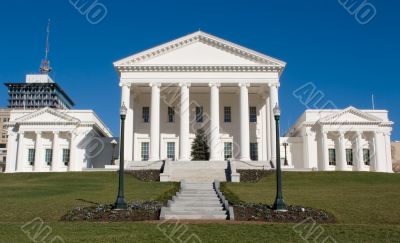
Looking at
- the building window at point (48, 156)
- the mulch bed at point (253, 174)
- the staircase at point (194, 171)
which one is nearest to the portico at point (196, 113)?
the staircase at point (194, 171)

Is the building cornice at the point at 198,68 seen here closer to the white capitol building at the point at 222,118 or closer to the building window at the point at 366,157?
the white capitol building at the point at 222,118

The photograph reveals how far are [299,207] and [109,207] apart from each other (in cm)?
925

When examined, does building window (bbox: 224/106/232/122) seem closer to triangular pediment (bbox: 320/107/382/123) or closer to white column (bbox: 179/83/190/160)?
white column (bbox: 179/83/190/160)

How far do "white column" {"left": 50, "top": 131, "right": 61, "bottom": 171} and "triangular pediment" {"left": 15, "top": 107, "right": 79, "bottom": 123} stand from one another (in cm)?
184

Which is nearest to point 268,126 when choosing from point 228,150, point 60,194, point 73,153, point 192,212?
point 228,150

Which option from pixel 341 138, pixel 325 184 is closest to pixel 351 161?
pixel 341 138

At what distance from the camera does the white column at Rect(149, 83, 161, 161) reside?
48.7 meters

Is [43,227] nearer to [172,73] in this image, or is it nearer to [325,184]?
[325,184]

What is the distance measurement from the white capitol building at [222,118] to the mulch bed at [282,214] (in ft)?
79.4

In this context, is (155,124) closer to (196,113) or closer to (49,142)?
(196,113)

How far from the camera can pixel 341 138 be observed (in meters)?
55.2

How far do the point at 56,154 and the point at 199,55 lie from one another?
75.1 feet

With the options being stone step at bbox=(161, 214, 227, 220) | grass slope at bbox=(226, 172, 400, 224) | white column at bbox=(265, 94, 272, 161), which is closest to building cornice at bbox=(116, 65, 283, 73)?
white column at bbox=(265, 94, 272, 161)

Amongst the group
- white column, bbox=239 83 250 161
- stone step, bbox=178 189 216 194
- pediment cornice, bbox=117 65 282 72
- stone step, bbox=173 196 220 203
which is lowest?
stone step, bbox=173 196 220 203
